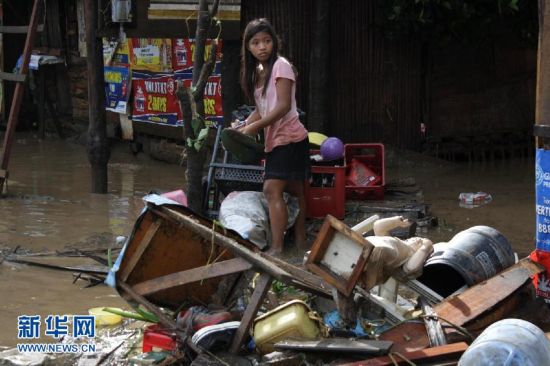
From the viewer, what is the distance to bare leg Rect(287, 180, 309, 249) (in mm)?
7129

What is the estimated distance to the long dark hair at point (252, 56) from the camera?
6.53 metres

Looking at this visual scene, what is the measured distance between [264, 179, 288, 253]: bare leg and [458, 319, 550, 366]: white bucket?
2910 mm

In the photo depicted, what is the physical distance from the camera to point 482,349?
400 centimetres

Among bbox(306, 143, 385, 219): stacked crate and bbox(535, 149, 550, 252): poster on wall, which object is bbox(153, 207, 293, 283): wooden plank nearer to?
bbox(535, 149, 550, 252): poster on wall

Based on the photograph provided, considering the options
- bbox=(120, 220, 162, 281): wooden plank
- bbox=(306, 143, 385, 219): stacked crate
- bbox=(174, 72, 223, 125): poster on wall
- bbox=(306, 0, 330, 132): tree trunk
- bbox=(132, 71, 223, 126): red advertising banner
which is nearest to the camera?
bbox=(120, 220, 162, 281): wooden plank

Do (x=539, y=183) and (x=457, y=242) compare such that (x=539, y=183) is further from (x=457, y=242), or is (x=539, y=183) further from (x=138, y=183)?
(x=138, y=183)

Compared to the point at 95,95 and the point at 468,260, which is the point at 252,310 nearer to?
the point at 468,260

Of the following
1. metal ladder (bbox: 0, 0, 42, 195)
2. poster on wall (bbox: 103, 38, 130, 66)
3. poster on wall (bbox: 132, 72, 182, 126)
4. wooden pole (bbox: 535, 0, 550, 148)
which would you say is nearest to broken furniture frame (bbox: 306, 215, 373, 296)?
wooden pole (bbox: 535, 0, 550, 148)

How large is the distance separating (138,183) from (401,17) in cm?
372

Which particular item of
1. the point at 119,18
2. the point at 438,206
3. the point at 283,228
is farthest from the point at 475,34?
the point at 283,228

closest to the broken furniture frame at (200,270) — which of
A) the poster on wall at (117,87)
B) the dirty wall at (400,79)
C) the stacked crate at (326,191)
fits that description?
the stacked crate at (326,191)

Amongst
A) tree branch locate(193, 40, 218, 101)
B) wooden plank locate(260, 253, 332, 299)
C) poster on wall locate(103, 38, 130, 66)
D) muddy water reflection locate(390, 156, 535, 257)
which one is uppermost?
poster on wall locate(103, 38, 130, 66)

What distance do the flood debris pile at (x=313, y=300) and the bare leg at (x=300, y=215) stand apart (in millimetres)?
1765

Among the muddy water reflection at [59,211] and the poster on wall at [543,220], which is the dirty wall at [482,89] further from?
the poster on wall at [543,220]
